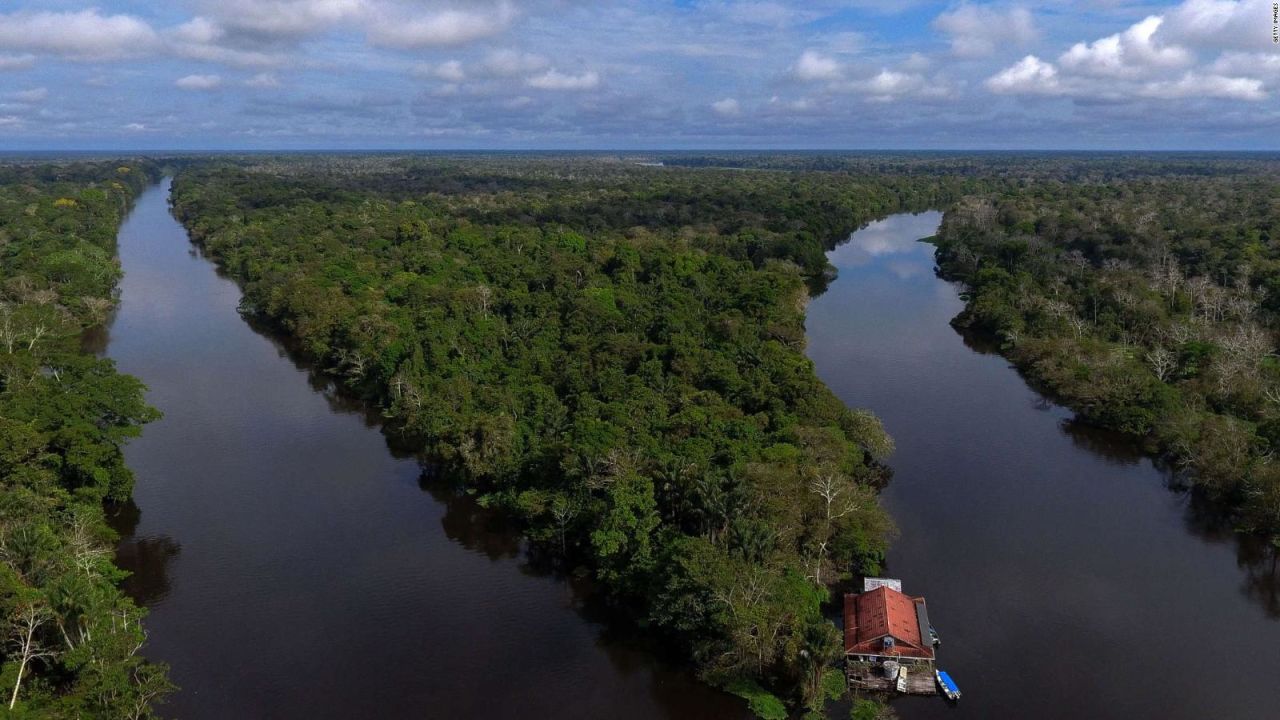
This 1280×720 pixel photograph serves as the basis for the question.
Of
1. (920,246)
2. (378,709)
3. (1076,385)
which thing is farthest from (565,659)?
(920,246)

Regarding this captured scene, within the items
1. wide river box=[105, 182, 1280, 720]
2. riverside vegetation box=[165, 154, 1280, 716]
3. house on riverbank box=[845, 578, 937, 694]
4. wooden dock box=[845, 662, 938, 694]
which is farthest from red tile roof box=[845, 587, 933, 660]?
wide river box=[105, 182, 1280, 720]

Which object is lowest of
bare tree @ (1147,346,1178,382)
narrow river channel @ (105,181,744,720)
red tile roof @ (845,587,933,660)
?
narrow river channel @ (105,181,744,720)

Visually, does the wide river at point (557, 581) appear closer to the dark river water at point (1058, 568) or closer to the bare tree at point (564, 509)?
the dark river water at point (1058, 568)

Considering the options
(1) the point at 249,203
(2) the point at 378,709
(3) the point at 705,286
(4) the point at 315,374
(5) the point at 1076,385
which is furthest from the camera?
(1) the point at 249,203

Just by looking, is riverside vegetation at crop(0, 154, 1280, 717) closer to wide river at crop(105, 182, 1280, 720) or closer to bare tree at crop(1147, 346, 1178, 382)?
bare tree at crop(1147, 346, 1178, 382)

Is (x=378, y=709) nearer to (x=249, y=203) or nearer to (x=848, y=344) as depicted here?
(x=848, y=344)

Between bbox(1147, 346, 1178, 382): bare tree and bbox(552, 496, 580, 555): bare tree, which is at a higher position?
bbox(1147, 346, 1178, 382): bare tree

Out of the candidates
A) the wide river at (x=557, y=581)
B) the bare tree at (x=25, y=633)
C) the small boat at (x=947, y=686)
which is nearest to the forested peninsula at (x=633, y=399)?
the wide river at (x=557, y=581)
